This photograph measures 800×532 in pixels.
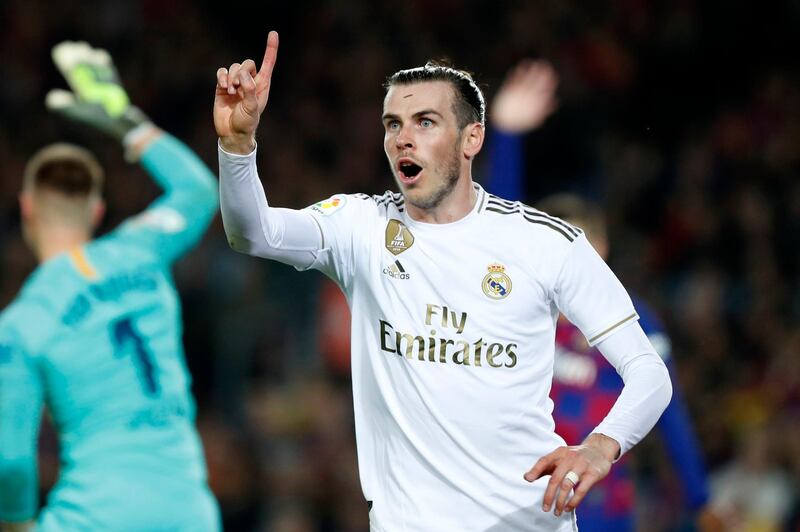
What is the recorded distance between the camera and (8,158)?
11984 millimetres

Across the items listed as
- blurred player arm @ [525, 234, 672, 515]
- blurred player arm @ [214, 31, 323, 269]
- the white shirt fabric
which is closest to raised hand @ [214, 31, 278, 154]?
blurred player arm @ [214, 31, 323, 269]

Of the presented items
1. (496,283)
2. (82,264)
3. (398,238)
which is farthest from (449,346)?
(82,264)

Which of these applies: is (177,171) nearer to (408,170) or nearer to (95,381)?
(95,381)

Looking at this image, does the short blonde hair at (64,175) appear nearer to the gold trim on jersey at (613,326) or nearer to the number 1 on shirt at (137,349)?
the number 1 on shirt at (137,349)

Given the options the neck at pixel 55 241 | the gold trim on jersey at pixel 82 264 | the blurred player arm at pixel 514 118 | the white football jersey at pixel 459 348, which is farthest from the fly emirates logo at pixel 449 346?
the blurred player arm at pixel 514 118

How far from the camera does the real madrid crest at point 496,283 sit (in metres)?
4.18

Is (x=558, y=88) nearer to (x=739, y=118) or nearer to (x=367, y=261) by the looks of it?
(x=739, y=118)

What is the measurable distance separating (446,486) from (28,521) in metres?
1.65

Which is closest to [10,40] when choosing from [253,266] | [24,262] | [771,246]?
[24,262]

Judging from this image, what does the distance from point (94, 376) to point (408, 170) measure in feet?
4.63

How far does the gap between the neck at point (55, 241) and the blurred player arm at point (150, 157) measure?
206 millimetres

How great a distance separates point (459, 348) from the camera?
413 cm

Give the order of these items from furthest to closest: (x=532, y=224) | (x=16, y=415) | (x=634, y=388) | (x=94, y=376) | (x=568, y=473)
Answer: (x=94, y=376), (x=16, y=415), (x=532, y=224), (x=634, y=388), (x=568, y=473)

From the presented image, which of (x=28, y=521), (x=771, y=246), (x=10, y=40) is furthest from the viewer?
(x=10, y=40)
